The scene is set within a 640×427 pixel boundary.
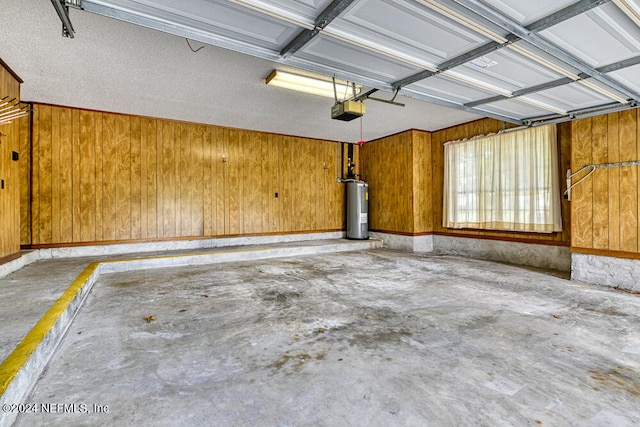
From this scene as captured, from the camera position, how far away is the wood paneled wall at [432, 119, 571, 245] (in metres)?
4.87

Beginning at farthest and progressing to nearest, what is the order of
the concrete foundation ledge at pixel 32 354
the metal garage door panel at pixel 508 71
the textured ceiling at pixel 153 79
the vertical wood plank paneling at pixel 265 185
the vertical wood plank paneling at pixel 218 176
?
the vertical wood plank paneling at pixel 265 185, the vertical wood plank paneling at pixel 218 176, the textured ceiling at pixel 153 79, the metal garage door panel at pixel 508 71, the concrete foundation ledge at pixel 32 354

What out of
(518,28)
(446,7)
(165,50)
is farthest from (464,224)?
(165,50)

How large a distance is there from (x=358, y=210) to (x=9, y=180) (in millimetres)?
6267

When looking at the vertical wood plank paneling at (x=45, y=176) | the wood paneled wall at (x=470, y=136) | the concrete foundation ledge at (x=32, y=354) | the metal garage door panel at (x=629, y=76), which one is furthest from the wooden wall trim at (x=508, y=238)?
the vertical wood plank paneling at (x=45, y=176)

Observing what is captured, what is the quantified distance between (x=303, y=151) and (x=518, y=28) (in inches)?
234

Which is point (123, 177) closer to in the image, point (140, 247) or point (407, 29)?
point (140, 247)

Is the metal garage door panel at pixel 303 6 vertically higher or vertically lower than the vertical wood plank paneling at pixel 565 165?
higher

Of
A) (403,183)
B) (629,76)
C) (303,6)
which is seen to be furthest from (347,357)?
(403,183)

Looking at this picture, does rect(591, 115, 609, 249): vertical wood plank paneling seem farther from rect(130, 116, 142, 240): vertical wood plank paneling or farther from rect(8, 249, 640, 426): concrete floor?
rect(130, 116, 142, 240): vertical wood plank paneling

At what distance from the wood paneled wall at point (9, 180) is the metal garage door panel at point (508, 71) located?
5274 mm

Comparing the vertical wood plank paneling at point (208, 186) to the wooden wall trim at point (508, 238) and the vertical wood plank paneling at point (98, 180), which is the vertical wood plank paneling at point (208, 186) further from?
the wooden wall trim at point (508, 238)

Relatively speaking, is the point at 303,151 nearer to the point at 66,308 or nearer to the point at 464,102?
the point at 464,102

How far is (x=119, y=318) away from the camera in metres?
2.88

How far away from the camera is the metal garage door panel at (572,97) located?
10.8ft
